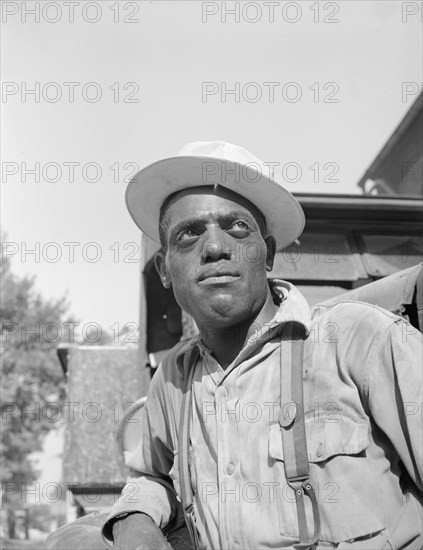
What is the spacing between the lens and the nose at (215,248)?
6.63 feet

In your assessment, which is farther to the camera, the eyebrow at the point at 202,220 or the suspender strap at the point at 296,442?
the eyebrow at the point at 202,220

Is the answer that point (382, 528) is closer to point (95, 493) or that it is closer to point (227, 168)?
point (227, 168)

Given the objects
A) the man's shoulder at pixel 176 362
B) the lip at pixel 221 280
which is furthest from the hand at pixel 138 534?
the lip at pixel 221 280

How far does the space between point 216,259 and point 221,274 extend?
5 centimetres

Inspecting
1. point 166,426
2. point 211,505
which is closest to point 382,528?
point 211,505

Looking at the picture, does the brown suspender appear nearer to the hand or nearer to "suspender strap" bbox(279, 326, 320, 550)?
"suspender strap" bbox(279, 326, 320, 550)

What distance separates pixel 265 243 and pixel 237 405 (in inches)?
24.0

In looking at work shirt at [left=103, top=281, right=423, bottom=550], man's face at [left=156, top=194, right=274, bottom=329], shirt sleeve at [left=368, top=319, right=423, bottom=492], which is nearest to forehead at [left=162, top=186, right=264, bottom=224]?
man's face at [left=156, top=194, right=274, bottom=329]

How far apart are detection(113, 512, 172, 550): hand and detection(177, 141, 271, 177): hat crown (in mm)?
1134

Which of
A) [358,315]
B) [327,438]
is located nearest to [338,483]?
[327,438]

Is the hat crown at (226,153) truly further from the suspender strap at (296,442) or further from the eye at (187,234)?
the suspender strap at (296,442)

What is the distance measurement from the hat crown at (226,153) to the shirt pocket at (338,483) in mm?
813

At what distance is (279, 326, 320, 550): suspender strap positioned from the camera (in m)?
1.67

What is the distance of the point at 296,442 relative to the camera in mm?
1726
